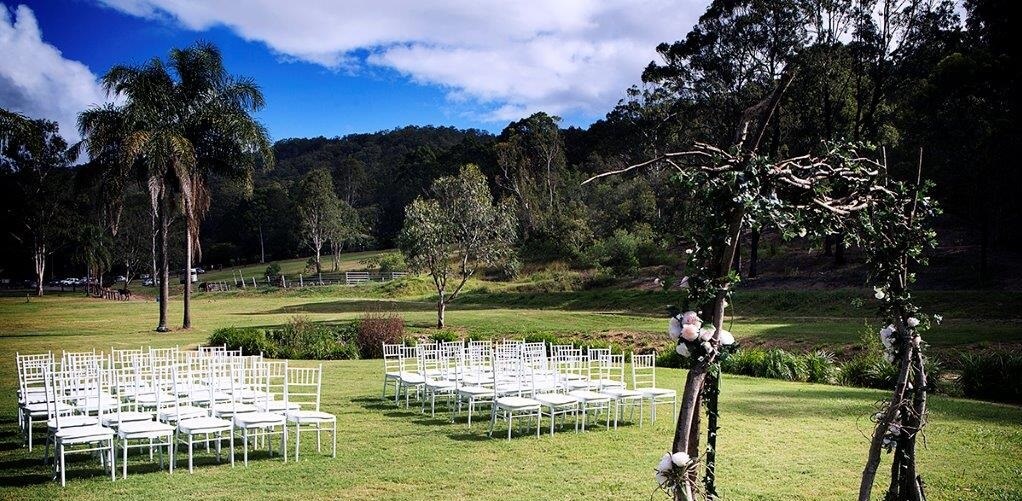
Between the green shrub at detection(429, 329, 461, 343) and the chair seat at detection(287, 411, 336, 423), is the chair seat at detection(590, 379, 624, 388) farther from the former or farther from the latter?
the green shrub at detection(429, 329, 461, 343)

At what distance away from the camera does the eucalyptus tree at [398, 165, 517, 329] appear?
3228 centimetres

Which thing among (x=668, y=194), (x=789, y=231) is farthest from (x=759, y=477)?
(x=668, y=194)

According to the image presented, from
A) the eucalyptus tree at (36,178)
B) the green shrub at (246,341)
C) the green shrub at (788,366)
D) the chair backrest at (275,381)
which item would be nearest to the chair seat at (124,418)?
the chair backrest at (275,381)

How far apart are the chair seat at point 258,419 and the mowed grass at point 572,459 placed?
1.75 feet

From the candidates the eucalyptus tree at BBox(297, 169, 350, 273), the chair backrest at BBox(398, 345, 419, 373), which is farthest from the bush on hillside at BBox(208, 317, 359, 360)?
the eucalyptus tree at BBox(297, 169, 350, 273)

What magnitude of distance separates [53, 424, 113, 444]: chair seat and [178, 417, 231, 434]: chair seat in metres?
0.78

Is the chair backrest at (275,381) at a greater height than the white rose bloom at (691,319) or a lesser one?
lesser

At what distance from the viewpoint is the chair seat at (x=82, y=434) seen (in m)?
8.41

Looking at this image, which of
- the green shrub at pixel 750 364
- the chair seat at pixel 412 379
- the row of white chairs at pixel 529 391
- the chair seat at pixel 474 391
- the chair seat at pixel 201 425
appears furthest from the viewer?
the green shrub at pixel 750 364

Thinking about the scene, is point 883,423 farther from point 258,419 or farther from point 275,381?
point 275,381

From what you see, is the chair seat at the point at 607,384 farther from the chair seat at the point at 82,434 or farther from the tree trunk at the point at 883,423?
the chair seat at the point at 82,434

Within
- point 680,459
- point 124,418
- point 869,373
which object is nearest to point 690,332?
point 680,459

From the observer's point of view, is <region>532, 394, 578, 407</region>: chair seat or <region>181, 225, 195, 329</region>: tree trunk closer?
<region>532, 394, 578, 407</region>: chair seat

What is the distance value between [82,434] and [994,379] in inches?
646
